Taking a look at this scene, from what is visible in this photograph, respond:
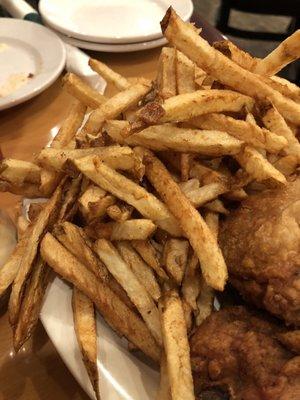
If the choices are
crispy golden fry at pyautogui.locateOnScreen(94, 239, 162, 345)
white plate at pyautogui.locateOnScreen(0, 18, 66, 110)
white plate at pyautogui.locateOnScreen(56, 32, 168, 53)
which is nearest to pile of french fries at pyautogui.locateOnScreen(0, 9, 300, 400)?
crispy golden fry at pyautogui.locateOnScreen(94, 239, 162, 345)

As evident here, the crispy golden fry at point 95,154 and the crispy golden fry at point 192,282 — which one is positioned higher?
the crispy golden fry at point 95,154

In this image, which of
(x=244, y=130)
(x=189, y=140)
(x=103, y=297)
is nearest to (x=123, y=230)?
(x=103, y=297)

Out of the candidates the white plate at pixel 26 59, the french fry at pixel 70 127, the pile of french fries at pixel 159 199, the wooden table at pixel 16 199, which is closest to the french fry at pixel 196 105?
the pile of french fries at pixel 159 199

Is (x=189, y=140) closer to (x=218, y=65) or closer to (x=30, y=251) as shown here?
(x=218, y=65)

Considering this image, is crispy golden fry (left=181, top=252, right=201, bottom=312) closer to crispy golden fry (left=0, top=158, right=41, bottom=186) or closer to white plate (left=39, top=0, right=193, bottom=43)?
crispy golden fry (left=0, top=158, right=41, bottom=186)

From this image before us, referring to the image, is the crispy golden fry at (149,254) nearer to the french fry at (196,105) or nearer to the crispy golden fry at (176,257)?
the crispy golden fry at (176,257)

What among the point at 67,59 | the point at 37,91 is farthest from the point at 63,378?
the point at 67,59
